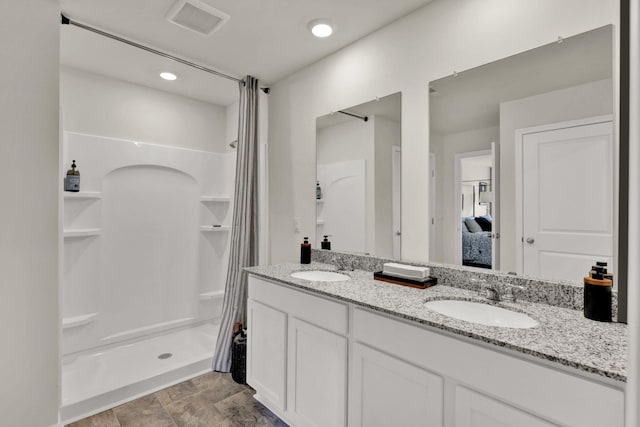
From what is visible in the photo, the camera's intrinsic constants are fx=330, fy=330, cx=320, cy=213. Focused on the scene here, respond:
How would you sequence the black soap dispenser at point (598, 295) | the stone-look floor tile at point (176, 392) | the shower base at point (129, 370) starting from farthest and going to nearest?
1. the stone-look floor tile at point (176, 392)
2. the shower base at point (129, 370)
3. the black soap dispenser at point (598, 295)

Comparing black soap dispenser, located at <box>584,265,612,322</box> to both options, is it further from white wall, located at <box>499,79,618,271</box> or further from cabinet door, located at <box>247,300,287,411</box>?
A: cabinet door, located at <box>247,300,287,411</box>

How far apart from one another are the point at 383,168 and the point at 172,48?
5.82ft

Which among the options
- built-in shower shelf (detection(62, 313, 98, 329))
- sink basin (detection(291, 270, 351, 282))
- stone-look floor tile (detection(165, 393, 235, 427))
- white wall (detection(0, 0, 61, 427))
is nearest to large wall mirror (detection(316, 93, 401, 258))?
sink basin (detection(291, 270, 351, 282))

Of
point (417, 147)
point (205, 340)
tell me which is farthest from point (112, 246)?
point (417, 147)

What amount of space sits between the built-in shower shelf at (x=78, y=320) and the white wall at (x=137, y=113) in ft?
5.15

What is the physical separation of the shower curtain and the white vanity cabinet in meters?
0.57

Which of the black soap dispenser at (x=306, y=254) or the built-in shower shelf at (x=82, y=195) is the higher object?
the built-in shower shelf at (x=82, y=195)

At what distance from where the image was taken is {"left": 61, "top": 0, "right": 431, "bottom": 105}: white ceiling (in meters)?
1.93

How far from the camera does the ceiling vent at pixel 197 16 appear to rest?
1915mm

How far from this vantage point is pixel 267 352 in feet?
6.62

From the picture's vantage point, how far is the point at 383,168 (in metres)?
2.12

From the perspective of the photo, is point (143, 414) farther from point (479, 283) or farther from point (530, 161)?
point (530, 161)

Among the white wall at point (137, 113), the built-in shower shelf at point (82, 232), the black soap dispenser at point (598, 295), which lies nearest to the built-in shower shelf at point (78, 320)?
the built-in shower shelf at point (82, 232)

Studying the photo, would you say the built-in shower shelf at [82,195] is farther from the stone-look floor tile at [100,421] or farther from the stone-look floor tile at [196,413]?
the stone-look floor tile at [196,413]
